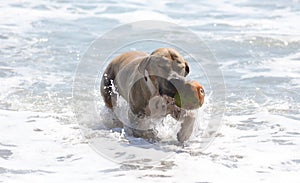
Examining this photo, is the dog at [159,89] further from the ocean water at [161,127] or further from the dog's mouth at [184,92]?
the ocean water at [161,127]

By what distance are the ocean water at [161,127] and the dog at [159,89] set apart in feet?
0.80

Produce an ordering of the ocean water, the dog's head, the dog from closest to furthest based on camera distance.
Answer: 1. the ocean water
2. the dog
3. the dog's head

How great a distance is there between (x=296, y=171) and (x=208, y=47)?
20.7ft

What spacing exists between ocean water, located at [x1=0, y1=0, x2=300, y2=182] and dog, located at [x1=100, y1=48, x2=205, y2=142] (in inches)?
9.6

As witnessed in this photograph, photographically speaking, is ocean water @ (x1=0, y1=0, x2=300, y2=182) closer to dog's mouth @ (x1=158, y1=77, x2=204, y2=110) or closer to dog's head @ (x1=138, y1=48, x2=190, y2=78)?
dog's mouth @ (x1=158, y1=77, x2=204, y2=110)

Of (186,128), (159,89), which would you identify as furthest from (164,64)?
(186,128)

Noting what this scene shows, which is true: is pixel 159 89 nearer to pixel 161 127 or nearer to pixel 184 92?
pixel 184 92

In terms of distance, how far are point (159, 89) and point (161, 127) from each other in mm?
→ 613

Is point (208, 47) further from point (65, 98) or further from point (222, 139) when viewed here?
point (222, 139)

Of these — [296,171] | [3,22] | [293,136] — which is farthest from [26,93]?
[3,22]

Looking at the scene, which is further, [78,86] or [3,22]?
[3,22]

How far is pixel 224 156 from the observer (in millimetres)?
5363

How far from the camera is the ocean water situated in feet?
16.4

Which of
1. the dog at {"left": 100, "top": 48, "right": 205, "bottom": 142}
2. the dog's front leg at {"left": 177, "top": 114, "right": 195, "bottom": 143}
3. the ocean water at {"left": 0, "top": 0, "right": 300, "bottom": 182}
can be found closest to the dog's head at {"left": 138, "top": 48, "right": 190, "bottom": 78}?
the dog at {"left": 100, "top": 48, "right": 205, "bottom": 142}
